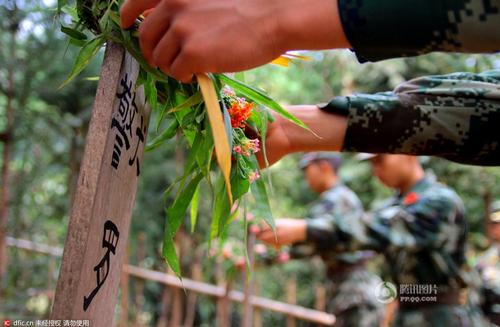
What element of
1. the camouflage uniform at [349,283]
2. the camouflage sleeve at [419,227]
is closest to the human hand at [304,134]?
the camouflage sleeve at [419,227]

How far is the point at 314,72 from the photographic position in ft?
21.8

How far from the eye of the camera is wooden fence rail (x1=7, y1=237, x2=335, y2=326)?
10.4ft

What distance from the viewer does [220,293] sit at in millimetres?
3408

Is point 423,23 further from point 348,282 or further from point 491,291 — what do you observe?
point 348,282

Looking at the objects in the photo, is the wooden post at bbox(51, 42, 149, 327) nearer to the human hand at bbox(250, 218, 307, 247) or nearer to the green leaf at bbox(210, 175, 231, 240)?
the green leaf at bbox(210, 175, 231, 240)

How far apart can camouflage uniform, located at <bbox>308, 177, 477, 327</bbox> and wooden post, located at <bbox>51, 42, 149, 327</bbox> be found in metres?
1.77

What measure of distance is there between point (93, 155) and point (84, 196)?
0.19ft

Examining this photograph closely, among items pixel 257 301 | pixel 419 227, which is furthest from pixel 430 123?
pixel 257 301

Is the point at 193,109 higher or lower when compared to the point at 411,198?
lower

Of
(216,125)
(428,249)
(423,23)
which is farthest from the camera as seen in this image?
(428,249)

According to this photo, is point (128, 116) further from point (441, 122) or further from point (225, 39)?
Answer: point (441, 122)

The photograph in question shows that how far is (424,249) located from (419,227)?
0.32ft

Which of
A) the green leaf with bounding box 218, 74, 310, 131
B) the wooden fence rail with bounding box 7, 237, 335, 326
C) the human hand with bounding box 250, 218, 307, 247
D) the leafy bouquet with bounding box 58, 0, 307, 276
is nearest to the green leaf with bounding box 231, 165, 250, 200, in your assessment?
the leafy bouquet with bounding box 58, 0, 307, 276

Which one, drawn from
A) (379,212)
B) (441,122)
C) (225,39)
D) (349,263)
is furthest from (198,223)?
(225,39)
